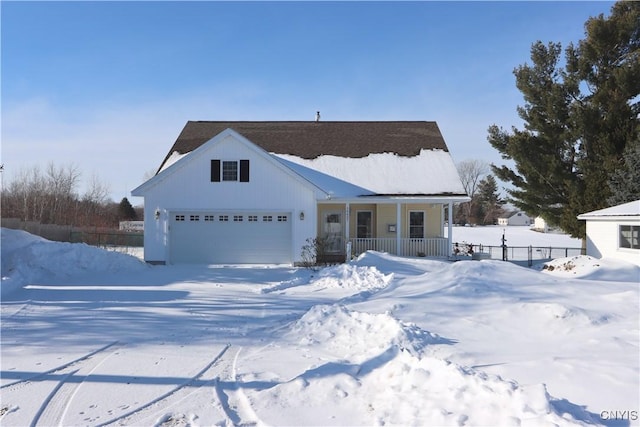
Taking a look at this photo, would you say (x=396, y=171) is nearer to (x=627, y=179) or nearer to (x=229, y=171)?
(x=229, y=171)

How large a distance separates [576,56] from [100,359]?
23.9 meters

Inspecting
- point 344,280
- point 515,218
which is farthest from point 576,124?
point 515,218

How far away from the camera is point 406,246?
58.5 feet

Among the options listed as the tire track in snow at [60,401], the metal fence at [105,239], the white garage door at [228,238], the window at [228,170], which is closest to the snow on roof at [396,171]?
the window at [228,170]

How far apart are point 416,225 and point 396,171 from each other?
2.62 meters

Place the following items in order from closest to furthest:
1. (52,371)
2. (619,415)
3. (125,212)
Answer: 1. (619,415)
2. (52,371)
3. (125,212)

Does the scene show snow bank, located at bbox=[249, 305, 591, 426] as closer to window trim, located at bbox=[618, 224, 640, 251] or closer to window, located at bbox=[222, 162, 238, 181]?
window, located at bbox=[222, 162, 238, 181]

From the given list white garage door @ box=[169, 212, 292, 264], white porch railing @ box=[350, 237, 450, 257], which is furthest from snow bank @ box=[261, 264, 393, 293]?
white porch railing @ box=[350, 237, 450, 257]

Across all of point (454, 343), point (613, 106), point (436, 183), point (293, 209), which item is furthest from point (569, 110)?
point (454, 343)

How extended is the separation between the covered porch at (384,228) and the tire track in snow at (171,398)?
1246cm

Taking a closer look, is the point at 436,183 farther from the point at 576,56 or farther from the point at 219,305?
the point at 219,305

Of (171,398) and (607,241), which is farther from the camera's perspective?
(607,241)

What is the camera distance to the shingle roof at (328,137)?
20.0 metres

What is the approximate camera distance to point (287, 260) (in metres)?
16.3
